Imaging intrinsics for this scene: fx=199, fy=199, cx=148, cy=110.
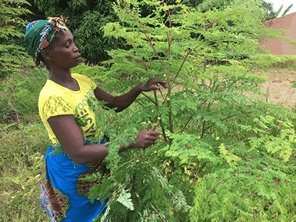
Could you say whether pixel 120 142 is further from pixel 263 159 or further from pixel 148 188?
pixel 263 159

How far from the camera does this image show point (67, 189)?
4.94 ft

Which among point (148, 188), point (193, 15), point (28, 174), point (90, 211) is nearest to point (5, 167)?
point (28, 174)

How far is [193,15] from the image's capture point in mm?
1250

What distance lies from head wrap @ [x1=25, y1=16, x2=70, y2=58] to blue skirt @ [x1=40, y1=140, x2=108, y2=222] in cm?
74

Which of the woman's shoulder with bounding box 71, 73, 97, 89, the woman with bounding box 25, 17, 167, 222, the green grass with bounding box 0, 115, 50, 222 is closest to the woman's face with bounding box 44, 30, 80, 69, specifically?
the woman with bounding box 25, 17, 167, 222

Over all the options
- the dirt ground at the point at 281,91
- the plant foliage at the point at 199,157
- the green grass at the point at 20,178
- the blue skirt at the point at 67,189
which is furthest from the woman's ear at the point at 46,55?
the dirt ground at the point at 281,91

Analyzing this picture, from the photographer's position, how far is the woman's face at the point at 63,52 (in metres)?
1.23

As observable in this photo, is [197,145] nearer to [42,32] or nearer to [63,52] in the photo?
[63,52]

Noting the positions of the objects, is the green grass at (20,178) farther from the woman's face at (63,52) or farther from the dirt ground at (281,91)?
the dirt ground at (281,91)

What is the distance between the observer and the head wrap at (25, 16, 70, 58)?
1.20 m

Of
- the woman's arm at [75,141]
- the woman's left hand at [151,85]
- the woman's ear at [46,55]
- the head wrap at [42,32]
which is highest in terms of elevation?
the head wrap at [42,32]

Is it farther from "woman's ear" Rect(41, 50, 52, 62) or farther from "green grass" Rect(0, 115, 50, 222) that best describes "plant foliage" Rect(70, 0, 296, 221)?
"green grass" Rect(0, 115, 50, 222)

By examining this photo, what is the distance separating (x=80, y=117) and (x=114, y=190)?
1.59 feet

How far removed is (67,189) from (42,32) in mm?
1110
